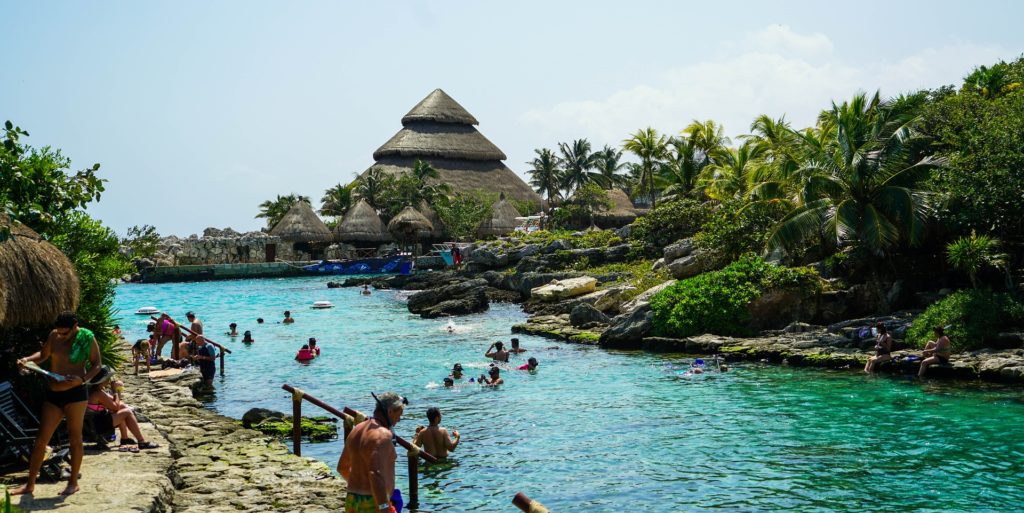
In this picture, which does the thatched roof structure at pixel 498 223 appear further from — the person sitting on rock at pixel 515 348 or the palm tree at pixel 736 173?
the person sitting on rock at pixel 515 348

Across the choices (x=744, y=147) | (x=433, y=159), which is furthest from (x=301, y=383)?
(x=433, y=159)

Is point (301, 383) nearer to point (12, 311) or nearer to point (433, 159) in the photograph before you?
point (12, 311)

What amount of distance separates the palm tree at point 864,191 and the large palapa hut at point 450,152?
2528 inches

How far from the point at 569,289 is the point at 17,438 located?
1224 inches

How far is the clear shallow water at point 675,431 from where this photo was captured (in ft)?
38.1

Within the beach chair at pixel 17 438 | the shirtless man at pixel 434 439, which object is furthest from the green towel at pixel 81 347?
the shirtless man at pixel 434 439

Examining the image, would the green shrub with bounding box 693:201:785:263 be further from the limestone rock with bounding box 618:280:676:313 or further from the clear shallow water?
the clear shallow water

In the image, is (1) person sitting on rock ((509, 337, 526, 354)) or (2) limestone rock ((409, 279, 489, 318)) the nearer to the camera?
(1) person sitting on rock ((509, 337, 526, 354))

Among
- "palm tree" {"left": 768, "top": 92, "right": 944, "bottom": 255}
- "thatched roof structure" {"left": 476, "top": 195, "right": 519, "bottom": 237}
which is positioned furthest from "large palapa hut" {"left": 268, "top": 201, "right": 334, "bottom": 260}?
"palm tree" {"left": 768, "top": 92, "right": 944, "bottom": 255}

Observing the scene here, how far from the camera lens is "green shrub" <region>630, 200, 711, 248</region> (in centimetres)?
4334

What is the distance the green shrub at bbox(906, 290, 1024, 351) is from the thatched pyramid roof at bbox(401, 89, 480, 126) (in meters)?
78.6

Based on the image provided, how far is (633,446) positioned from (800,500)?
3785mm

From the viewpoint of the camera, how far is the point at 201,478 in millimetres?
10961

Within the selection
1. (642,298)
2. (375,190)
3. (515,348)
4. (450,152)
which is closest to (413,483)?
(515,348)
